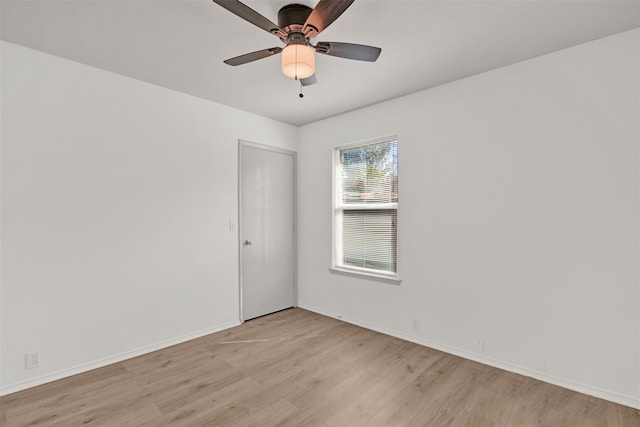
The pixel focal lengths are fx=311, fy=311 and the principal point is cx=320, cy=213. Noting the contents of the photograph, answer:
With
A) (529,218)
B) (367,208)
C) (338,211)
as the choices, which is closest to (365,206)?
(367,208)

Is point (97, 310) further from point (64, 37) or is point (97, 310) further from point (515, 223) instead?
point (515, 223)

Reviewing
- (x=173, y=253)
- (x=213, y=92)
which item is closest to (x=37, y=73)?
(x=213, y=92)

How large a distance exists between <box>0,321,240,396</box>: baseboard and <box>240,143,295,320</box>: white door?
58 centimetres

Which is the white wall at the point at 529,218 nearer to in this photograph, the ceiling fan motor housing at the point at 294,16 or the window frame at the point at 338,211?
the window frame at the point at 338,211

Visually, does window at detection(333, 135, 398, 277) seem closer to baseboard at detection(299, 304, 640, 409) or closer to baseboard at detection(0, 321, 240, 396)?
baseboard at detection(299, 304, 640, 409)

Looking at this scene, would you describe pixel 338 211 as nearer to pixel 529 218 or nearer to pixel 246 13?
pixel 529 218

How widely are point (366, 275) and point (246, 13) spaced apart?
2851 millimetres

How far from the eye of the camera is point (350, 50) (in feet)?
6.46

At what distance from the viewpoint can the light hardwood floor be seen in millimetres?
2033

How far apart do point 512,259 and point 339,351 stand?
1.78m

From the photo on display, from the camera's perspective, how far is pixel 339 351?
3.04m

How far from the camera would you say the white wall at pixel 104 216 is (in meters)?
2.37

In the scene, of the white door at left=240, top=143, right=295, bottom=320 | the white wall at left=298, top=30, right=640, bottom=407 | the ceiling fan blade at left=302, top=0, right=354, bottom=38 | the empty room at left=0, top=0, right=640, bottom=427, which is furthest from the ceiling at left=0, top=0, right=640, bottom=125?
the white door at left=240, top=143, right=295, bottom=320

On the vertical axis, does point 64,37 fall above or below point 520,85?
above
